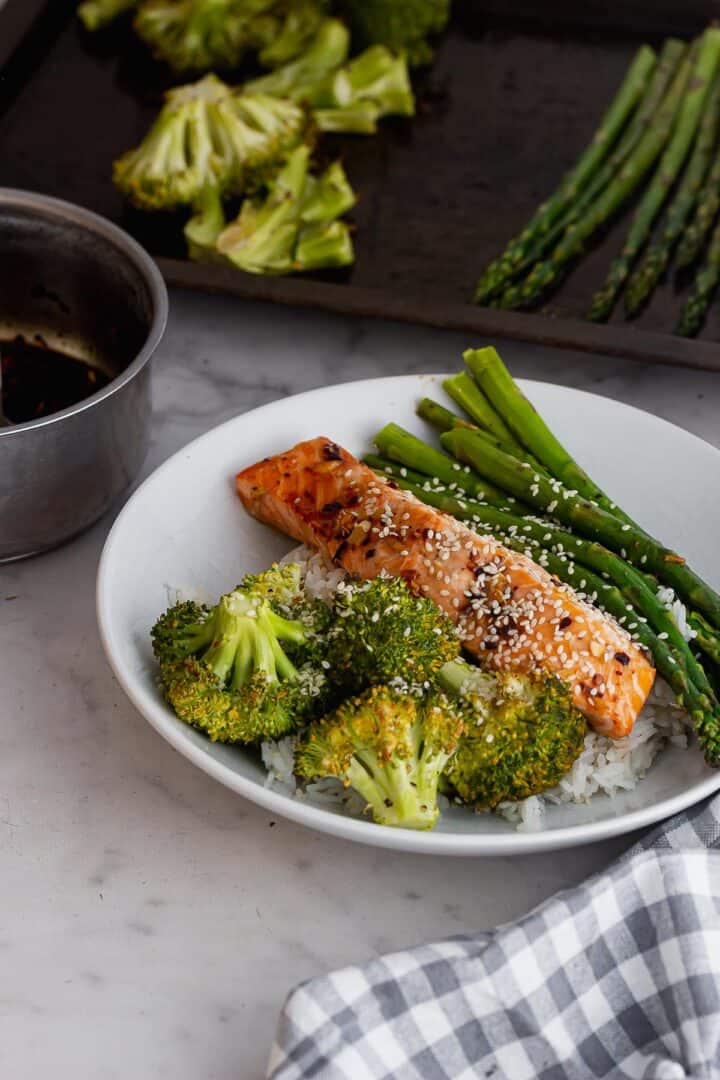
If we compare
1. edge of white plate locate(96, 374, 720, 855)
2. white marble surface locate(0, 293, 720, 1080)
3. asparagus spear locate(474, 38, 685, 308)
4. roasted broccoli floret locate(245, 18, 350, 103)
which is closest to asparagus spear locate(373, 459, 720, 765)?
edge of white plate locate(96, 374, 720, 855)

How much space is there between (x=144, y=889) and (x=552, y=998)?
707 millimetres

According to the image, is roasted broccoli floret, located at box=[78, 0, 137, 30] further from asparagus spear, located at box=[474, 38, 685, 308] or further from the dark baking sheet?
asparagus spear, located at box=[474, 38, 685, 308]

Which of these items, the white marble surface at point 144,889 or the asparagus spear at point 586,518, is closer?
the white marble surface at point 144,889

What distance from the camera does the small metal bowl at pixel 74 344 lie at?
241cm

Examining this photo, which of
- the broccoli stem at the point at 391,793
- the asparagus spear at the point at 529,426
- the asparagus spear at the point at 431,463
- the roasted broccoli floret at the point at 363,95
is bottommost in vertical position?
the broccoli stem at the point at 391,793

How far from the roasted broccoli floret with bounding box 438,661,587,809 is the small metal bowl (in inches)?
35.2

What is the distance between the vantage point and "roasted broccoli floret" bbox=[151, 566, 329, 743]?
2.08 m

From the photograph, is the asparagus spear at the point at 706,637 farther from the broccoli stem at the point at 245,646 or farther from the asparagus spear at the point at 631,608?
the broccoli stem at the point at 245,646

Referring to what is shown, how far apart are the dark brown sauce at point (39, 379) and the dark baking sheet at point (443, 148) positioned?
0.43 meters

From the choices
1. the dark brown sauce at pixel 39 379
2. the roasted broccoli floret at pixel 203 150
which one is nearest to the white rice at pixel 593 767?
the dark brown sauce at pixel 39 379

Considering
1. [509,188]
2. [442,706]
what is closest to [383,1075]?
[442,706]

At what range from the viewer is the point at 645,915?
192cm

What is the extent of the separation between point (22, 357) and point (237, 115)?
1158 millimetres

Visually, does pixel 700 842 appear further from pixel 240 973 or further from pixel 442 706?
pixel 240 973
